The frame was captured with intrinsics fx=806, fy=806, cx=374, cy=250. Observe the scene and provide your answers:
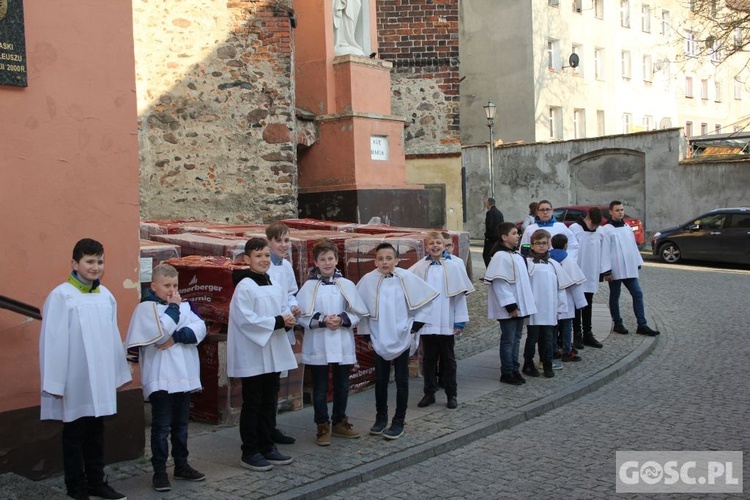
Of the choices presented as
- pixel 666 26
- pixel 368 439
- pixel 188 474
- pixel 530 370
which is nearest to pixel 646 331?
pixel 530 370

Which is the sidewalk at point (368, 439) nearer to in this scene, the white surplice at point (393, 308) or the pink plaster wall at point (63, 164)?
the white surplice at point (393, 308)

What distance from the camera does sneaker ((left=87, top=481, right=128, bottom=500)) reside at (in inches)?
206

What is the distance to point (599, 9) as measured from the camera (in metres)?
40.6

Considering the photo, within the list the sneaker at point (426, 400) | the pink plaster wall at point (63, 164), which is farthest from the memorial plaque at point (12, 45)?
the sneaker at point (426, 400)

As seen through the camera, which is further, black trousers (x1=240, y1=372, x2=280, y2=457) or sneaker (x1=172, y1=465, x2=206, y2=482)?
black trousers (x1=240, y1=372, x2=280, y2=457)

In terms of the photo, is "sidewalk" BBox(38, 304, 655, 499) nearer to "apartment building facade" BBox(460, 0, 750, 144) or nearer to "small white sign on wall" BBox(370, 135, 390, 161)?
"small white sign on wall" BBox(370, 135, 390, 161)

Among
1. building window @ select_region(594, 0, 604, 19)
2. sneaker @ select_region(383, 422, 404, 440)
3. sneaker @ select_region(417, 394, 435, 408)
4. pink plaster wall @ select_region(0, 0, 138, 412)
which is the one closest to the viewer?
pink plaster wall @ select_region(0, 0, 138, 412)

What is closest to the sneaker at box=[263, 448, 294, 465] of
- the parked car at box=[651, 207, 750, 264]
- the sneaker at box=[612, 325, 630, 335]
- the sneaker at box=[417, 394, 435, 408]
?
the sneaker at box=[417, 394, 435, 408]

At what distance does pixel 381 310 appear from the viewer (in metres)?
6.85

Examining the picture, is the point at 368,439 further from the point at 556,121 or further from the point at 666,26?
the point at 666,26

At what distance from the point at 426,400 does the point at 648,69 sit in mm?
40757

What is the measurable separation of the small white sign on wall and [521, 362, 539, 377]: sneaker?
242 inches

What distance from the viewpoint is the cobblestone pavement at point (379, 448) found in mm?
5594

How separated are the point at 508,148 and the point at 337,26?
2050 centimetres
